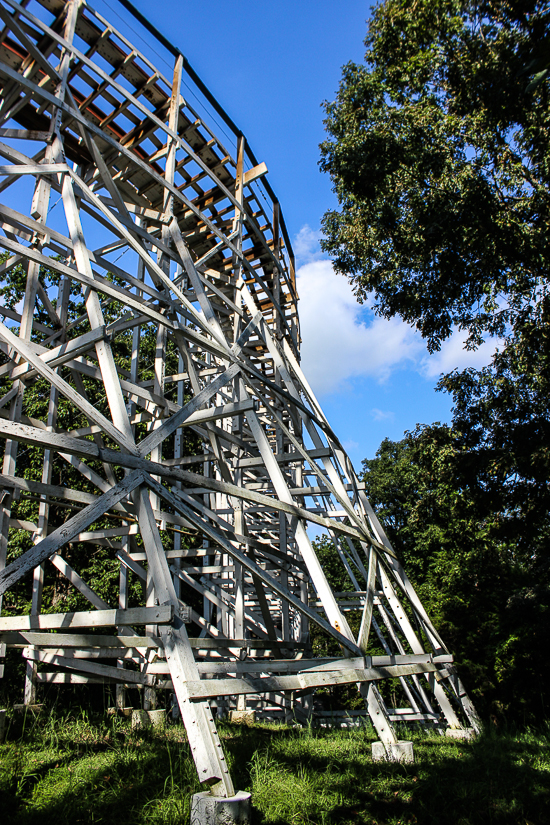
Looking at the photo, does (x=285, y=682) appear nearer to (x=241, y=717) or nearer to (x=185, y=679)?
(x=185, y=679)

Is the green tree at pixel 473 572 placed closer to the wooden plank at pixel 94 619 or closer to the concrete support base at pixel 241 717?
the concrete support base at pixel 241 717

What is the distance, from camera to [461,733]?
6.66 metres

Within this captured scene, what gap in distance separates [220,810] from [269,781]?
126cm

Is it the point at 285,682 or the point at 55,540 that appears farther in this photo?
the point at 285,682

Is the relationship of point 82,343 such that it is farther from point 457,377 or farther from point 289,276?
point 457,377

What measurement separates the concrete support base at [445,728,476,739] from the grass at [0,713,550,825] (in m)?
1.21

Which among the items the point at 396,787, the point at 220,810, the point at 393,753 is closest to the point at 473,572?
the point at 393,753

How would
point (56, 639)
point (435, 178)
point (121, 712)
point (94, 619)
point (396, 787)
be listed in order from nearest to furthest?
point (396, 787), point (94, 619), point (56, 639), point (121, 712), point (435, 178)

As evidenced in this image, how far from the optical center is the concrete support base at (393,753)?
4.59m

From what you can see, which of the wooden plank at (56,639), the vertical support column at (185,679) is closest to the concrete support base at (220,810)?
the vertical support column at (185,679)

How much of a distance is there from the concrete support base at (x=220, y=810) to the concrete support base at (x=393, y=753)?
2301mm

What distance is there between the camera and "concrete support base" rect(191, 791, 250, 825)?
2.74m

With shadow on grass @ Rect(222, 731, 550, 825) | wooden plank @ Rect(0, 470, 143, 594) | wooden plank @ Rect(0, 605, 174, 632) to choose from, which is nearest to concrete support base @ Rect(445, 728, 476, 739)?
shadow on grass @ Rect(222, 731, 550, 825)

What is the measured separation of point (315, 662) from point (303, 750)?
1141 millimetres
